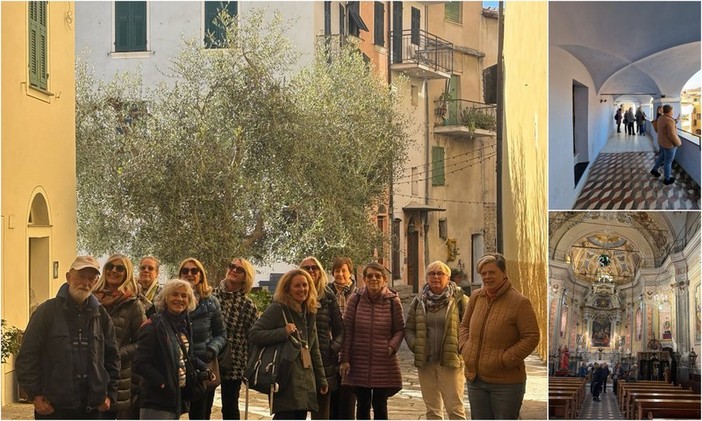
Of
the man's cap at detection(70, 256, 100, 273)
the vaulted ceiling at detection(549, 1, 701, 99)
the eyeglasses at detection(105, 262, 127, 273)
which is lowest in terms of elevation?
the eyeglasses at detection(105, 262, 127, 273)

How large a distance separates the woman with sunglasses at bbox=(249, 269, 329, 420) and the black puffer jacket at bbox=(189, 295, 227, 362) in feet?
0.77

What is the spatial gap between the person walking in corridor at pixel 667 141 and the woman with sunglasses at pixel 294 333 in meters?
2.61

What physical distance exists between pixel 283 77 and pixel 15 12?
2040 millimetres

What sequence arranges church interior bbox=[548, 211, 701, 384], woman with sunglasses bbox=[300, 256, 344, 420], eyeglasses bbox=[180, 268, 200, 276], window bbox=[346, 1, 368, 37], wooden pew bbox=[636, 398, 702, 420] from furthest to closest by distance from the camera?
1. window bbox=[346, 1, 368, 37]
2. church interior bbox=[548, 211, 701, 384]
3. wooden pew bbox=[636, 398, 702, 420]
4. woman with sunglasses bbox=[300, 256, 344, 420]
5. eyeglasses bbox=[180, 268, 200, 276]

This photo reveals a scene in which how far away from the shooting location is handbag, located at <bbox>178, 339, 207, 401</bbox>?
681 cm

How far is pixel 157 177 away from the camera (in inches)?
371

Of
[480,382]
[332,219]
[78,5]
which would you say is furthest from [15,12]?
[480,382]

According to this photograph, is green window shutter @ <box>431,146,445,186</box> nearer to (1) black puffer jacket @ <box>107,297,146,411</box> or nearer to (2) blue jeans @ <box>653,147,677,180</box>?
(2) blue jeans @ <box>653,147,677,180</box>

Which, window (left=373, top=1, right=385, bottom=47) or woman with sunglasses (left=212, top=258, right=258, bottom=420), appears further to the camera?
window (left=373, top=1, right=385, bottom=47)

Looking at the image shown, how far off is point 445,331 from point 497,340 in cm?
75

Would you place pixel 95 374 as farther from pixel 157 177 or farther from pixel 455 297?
pixel 157 177

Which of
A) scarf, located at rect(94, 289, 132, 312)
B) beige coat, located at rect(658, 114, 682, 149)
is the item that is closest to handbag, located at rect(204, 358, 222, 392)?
scarf, located at rect(94, 289, 132, 312)

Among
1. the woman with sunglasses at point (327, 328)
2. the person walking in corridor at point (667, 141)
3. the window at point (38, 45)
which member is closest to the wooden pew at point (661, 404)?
the person walking in corridor at point (667, 141)

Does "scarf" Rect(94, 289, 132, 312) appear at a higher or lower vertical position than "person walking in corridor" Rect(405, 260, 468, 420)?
higher
